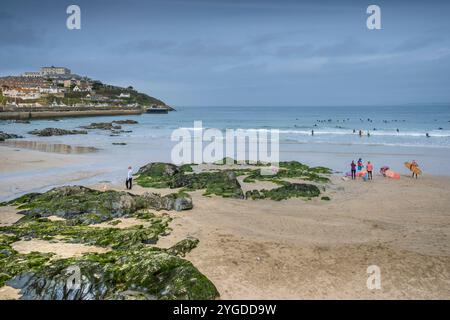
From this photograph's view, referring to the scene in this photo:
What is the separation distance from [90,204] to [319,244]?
869cm

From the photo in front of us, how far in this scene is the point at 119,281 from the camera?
8.23m

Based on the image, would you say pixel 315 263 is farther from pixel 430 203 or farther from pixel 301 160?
pixel 301 160

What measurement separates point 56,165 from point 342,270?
23519 millimetres

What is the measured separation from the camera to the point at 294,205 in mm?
16438

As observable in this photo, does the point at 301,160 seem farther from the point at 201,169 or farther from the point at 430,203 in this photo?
the point at 430,203

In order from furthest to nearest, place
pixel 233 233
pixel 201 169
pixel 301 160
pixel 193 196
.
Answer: pixel 301 160
pixel 201 169
pixel 193 196
pixel 233 233

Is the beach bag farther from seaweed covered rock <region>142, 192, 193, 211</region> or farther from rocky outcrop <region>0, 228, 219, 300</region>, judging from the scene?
rocky outcrop <region>0, 228, 219, 300</region>

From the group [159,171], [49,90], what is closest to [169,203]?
Result: [159,171]

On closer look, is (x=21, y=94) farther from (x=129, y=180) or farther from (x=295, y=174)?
(x=295, y=174)

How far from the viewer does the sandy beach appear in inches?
335

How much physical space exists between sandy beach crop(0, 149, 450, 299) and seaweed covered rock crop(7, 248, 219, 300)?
51 cm
